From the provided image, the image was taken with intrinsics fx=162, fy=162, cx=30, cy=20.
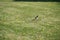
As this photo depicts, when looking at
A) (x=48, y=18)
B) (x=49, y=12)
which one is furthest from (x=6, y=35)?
(x=49, y=12)

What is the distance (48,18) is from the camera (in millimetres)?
16953

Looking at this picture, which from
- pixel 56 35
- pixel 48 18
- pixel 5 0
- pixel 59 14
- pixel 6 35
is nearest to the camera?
pixel 6 35

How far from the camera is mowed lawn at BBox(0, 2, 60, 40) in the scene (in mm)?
13531

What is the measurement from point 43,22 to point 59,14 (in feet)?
10.6

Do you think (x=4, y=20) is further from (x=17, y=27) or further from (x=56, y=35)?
(x=56, y=35)

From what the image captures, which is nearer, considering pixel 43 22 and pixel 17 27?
pixel 17 27

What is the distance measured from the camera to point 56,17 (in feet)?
57.4

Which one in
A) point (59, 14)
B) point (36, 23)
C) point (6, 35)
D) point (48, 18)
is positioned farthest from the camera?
point (59, 14)

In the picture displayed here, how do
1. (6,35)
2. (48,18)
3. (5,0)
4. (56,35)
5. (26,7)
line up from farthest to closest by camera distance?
(5,0) → (26,7) → (48,18) → (56,35) → (6,35)

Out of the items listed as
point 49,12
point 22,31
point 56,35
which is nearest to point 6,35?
point 22,31

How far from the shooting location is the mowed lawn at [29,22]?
1353 cm

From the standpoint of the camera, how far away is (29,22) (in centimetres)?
1556

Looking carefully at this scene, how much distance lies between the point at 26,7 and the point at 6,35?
23.3 feet

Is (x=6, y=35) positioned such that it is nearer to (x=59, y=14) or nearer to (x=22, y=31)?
(x=22, y=31)
